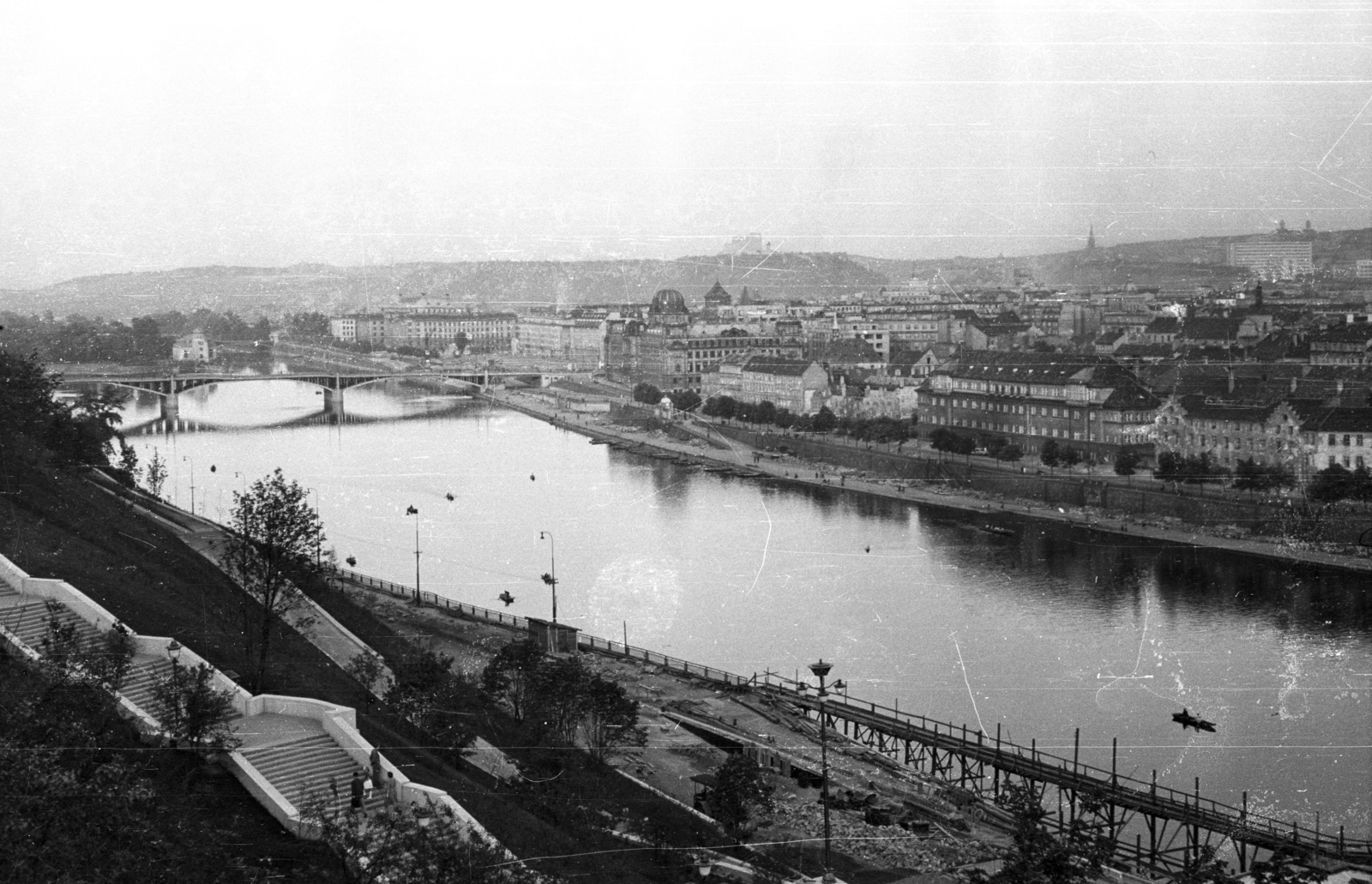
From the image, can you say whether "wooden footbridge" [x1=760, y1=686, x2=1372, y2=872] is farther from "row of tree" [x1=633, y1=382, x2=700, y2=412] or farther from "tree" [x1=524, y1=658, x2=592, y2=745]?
"row of tree" [x1=633, y1=382, x2=700, y2=412]

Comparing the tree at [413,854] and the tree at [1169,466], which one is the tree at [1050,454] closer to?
the tree at [1169,466]

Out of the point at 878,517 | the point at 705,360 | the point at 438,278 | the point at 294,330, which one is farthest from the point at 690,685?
the point at 438,278

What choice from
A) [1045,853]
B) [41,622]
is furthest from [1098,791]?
[41,622]

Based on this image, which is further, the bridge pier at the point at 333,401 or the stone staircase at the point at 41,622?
the bridge pier at the point at 333,401

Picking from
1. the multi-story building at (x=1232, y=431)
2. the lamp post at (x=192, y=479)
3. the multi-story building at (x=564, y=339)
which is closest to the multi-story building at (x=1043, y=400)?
the multi-story building at (x=1232, y=431)

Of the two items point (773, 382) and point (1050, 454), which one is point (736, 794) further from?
point (773, 382)

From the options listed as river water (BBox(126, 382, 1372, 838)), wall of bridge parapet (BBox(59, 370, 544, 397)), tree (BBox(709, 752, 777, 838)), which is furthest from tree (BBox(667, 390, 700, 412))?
tree (BBox(709, 752, 777, 838))
